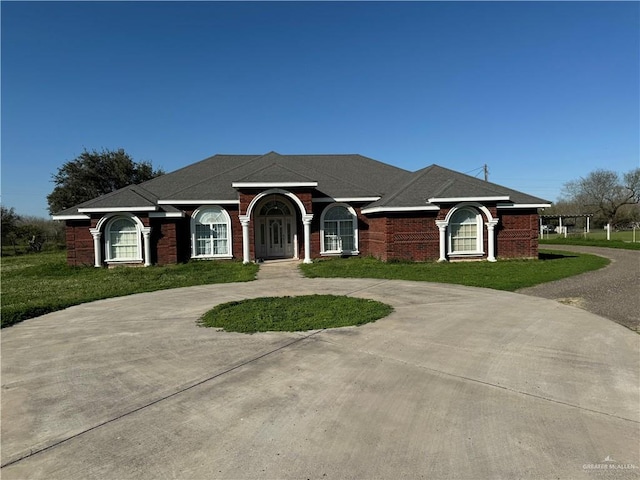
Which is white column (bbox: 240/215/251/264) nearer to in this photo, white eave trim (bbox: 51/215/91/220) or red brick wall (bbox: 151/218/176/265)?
red brick wall (bbox: 151/218/176/265)

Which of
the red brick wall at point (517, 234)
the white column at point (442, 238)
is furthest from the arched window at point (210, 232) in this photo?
the red brick wall at point (517, 234)

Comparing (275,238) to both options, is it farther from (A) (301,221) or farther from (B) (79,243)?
(B) (79,243)

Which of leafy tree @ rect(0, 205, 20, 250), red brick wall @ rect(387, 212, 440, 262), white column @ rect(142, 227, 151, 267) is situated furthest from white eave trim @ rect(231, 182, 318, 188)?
leafy tree @ rect(0, 205, 20, 250)

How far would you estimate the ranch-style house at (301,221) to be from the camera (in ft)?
59.5

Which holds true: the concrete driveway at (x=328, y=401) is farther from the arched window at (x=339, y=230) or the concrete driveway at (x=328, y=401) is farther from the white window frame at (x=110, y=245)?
the arched window at (x=339, y=230)

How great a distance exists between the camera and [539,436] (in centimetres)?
338

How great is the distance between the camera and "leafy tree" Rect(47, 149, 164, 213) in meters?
41.3

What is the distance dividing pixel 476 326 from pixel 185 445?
5539 mm

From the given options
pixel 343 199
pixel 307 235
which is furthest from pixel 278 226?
pixel 343 199

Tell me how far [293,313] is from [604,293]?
28.0 feet

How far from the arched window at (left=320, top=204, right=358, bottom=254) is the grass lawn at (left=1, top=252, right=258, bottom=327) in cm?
475

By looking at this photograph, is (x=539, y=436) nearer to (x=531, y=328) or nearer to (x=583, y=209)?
(x=531, y=328)

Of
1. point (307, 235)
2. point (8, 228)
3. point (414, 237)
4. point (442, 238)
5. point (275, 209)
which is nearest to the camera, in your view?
point (442, 238)

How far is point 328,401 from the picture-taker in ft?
13.3
